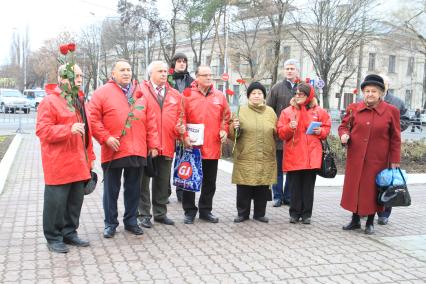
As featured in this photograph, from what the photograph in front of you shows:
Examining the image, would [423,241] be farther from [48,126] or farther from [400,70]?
[400,70]

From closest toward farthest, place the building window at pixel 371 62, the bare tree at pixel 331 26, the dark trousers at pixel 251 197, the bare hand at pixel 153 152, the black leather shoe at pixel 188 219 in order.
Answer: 1. the bare hand at pixel 153 152
2. the black leather shoe at pixel 188 219
3. the dark trousers at pixel 251 197
4. the bare tree at pixel 331 26
5. the building window at pixel 371 62

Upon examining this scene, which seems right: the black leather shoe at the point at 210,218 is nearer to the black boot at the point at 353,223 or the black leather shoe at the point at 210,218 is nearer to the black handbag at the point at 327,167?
the black handbag at the point at 327,167

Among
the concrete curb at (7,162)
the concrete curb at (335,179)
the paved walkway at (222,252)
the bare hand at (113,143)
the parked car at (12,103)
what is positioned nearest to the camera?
the paved walkway at (222,252)

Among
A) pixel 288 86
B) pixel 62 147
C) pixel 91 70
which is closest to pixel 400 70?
pixel 91 70

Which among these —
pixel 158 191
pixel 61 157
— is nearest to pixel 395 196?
pixel 158 191

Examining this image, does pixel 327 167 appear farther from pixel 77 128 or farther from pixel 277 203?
pixel 77 128

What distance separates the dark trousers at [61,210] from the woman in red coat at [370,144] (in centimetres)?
321

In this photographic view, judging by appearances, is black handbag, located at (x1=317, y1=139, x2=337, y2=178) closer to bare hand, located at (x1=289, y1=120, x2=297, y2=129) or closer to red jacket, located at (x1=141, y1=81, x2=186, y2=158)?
bare hand, located at (x1=289, y1=120, x2=297, y2=129)

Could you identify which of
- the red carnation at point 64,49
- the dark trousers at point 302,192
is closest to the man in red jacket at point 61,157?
the red carnation at point 64,49

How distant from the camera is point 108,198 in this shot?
5355 mm

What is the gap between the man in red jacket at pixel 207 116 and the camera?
591 centimetres

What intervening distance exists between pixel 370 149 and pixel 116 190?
3.00 m

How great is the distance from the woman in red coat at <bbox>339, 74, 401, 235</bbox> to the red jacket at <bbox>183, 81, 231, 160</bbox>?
1.55 metres

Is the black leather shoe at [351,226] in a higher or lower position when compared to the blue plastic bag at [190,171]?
lower
